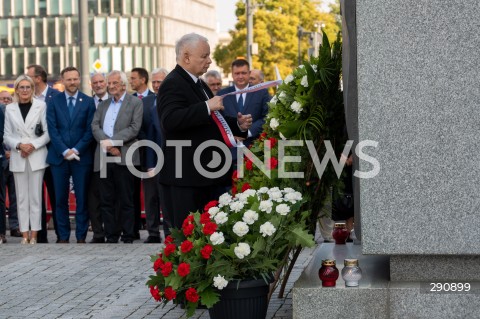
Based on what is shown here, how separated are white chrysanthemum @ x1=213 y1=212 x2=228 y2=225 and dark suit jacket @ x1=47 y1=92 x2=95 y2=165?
725 cm

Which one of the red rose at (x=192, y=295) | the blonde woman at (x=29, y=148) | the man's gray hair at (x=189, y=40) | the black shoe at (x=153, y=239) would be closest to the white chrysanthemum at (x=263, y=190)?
the red rose at (x=192, y=295)

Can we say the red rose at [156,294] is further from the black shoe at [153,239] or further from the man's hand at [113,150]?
the black shoe at [153,239]

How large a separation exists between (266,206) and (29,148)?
781 cm

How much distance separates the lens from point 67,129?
583 inches

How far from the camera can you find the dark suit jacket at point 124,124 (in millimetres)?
14781

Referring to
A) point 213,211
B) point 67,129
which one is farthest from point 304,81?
point 67,129

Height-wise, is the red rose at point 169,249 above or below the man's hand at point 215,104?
below

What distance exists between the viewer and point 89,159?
49.1 ft

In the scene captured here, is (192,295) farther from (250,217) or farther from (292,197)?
(292,197)

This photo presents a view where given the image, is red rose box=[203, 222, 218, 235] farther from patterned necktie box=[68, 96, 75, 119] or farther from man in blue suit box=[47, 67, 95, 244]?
patterned necktie box=[68, 96, 75, 119]

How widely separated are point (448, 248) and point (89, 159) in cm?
853

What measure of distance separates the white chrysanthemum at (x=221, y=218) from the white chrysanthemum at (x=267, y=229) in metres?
0.29

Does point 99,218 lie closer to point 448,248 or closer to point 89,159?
point 89,159

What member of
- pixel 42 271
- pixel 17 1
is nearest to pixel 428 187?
pixel 42 271
